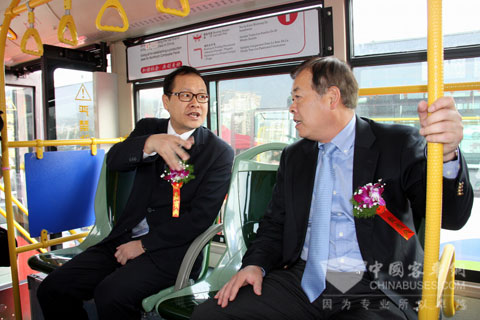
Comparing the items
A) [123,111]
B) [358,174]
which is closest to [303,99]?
[358,174]

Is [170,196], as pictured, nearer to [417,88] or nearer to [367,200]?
[367,200]

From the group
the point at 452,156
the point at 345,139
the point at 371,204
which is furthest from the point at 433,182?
the point at 345,139

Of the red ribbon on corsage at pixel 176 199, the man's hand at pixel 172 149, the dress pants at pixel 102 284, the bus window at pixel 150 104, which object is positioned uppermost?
the bus window at pixel 150 104

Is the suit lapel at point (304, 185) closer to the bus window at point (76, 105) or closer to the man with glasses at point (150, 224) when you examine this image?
the man with glasses at point (150, 224)

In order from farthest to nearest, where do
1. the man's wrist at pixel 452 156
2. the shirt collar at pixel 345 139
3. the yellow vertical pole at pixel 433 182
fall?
1. the shirt collar at pixel 345 139
2. the man's wrist at pixel 452 156
3. the yellow vertical pole at pixel 433 182

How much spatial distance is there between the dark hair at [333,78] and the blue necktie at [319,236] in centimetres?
32

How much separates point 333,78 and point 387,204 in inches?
24.5

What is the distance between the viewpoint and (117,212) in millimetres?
2564

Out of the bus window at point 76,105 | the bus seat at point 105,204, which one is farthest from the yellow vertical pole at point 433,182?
the bus window at point 76,105

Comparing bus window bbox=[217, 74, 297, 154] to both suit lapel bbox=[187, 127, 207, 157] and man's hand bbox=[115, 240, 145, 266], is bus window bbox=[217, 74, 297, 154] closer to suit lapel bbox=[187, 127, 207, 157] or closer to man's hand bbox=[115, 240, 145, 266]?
suit lapel bbox=[187, 127, 207, 157]

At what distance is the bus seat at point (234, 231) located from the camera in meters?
1.78

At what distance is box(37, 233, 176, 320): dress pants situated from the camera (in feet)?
5.88

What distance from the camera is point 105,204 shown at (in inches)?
98.3

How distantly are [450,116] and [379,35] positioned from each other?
2459 millimetres
